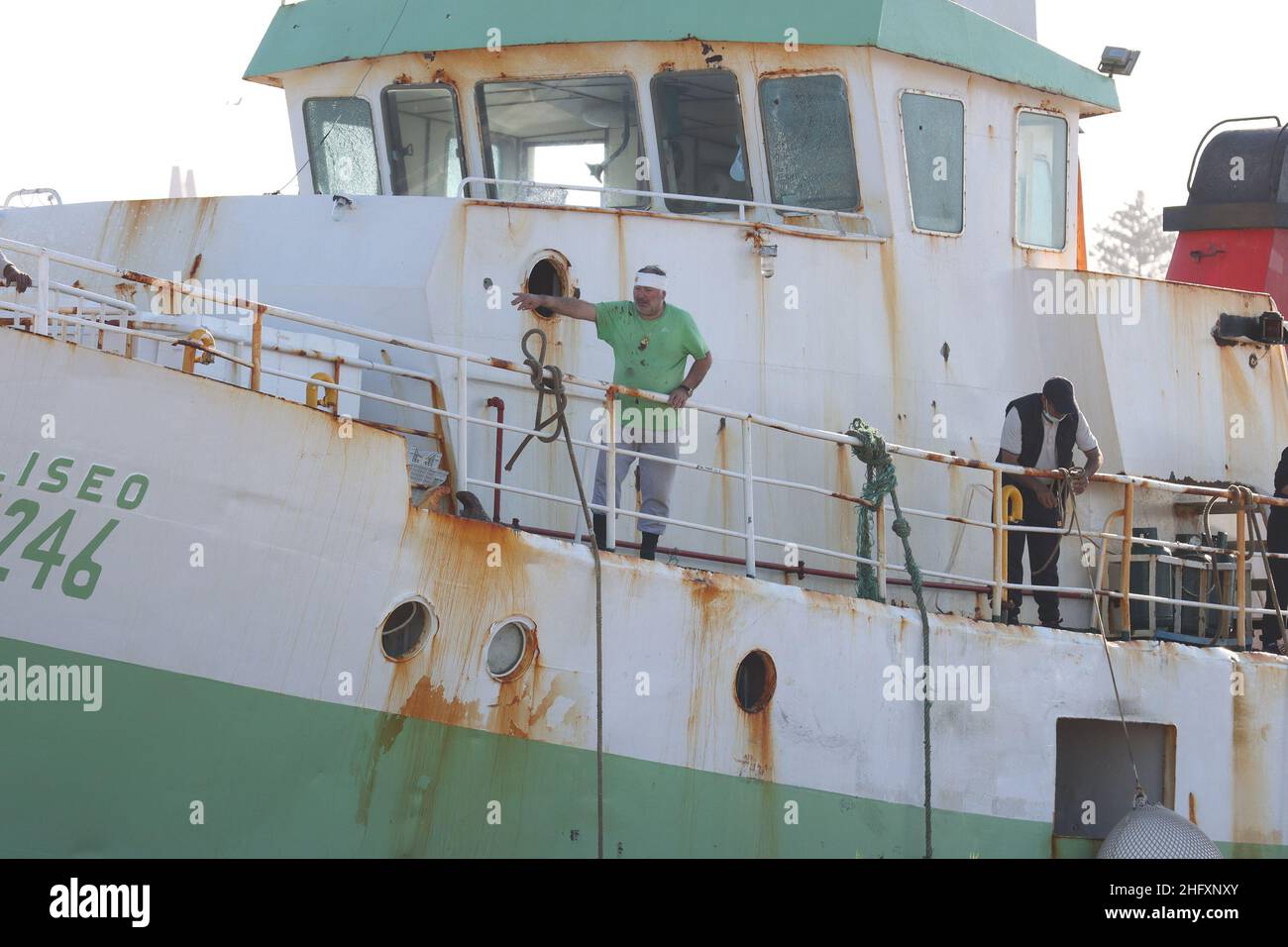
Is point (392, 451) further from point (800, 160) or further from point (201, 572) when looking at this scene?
point (800, 160)

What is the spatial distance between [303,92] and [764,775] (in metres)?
5.19

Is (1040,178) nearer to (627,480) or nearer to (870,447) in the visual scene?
(870,447)

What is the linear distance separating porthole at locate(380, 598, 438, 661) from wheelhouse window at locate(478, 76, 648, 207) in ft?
11.0

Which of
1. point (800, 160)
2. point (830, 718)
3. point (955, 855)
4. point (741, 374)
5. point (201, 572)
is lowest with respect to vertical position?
point (955, 855)

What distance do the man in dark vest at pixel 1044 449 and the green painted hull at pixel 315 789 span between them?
6.95 feet

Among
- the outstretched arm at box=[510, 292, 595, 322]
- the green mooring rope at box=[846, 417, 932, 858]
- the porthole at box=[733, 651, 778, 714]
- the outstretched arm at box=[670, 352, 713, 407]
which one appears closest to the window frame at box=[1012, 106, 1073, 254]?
the green mooring rope at box=[846, 417, 932, 858]

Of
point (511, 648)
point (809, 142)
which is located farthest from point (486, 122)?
point (511, 648)

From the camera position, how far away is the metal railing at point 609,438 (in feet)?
23.0

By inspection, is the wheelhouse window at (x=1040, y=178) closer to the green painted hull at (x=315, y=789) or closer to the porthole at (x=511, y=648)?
the green painted hull at (x=315, y=789)

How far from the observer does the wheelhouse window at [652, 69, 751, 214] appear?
9688 millimetres

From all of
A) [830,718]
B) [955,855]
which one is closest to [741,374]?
[830,718]

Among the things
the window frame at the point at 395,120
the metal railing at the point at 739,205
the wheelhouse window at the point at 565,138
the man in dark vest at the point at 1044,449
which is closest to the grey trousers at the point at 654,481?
the metal railing at the point at 739,205

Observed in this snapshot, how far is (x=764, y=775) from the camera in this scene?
26.5 ft

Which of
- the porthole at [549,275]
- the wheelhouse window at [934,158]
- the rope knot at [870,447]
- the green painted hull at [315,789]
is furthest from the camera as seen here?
the wheelhouse window at [934,158]
